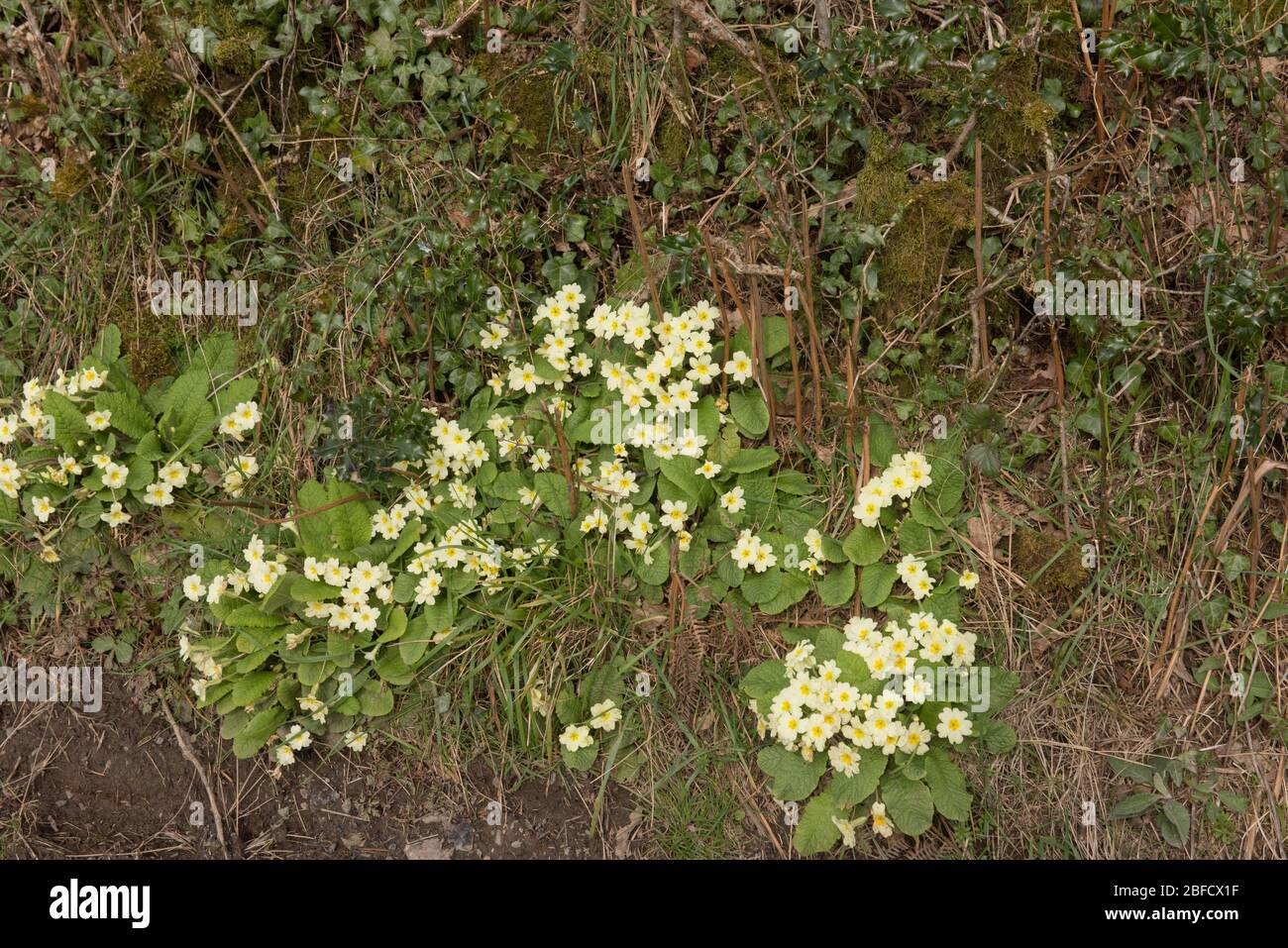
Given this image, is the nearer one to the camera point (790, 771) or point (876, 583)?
point (790, 771)

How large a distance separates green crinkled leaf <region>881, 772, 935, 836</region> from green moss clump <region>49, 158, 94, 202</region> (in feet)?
11.9

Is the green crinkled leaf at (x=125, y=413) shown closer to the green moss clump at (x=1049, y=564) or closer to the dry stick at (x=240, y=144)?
the dry stick at (x=240, y=144)

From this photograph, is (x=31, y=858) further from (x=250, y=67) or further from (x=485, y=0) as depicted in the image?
(x=485, y=0)

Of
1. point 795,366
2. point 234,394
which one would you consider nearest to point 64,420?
point 234,394

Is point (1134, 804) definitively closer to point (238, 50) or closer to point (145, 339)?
point (145, 339)

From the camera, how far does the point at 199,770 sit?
3.39 m

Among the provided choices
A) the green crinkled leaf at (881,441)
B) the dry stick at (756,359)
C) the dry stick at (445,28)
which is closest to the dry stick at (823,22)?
the dry stick at (756,359)

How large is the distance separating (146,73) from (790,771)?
3.43 m

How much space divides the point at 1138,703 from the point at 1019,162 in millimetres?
1895

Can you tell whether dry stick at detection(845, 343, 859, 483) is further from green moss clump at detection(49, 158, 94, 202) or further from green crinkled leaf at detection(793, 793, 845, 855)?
green moss clump at detection(49, 158, 94, 202)

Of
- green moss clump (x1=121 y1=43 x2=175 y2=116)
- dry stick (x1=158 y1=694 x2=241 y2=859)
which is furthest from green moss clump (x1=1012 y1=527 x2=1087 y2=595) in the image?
green moss clump (x1=121 y1=43 x2=175 y2=116)

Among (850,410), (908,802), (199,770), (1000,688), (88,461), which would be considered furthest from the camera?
(88,461)

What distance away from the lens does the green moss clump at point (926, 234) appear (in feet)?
11.0

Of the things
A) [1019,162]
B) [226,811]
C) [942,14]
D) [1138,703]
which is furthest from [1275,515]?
[226,811]
